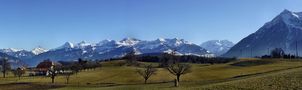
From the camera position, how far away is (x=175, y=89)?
69.9m

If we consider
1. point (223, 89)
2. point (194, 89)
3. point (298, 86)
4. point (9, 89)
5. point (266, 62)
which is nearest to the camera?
point (298, 86)

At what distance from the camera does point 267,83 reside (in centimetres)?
6331

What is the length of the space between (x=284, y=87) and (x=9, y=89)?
7143 cm

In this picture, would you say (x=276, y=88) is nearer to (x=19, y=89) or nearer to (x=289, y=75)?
(x=289, y=75)

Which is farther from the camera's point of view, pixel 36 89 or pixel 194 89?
pixel 36 89

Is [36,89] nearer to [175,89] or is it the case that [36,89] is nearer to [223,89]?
[175,89]

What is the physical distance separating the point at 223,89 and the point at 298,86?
902 cm

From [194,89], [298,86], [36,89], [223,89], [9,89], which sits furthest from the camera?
[9,89]

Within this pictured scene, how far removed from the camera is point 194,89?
66.2 m

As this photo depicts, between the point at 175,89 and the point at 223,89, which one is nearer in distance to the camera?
the point at 223,89

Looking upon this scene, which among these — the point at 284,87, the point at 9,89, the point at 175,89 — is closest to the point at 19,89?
the point at 9,89

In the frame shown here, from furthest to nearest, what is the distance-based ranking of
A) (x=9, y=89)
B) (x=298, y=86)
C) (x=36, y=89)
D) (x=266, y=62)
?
(x=266, y=62)
(x=9, y=89)
(x=36, y=89)
(x=298, y=86)

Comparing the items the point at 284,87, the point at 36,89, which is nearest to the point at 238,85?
the point at 284,87

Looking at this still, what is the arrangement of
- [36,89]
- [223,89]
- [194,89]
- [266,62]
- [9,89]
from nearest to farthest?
[223,89] → [194,89] → [36,89] → [9,89] → [266,62]
